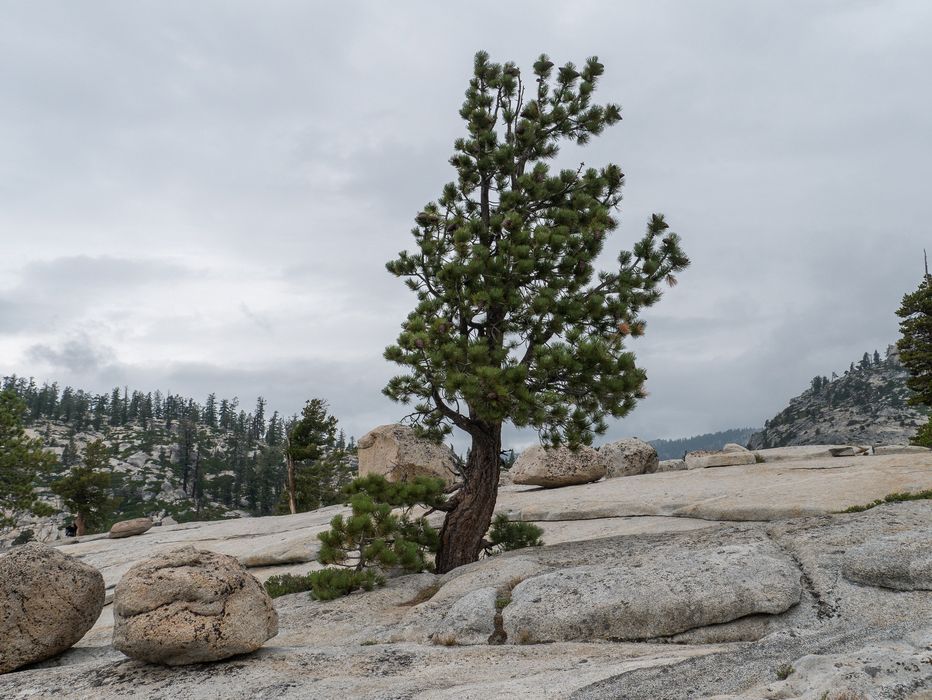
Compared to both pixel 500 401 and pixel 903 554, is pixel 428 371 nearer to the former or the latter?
pixel 500 401

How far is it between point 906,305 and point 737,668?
52.3 m

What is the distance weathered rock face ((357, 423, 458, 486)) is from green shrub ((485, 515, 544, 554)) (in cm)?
1698

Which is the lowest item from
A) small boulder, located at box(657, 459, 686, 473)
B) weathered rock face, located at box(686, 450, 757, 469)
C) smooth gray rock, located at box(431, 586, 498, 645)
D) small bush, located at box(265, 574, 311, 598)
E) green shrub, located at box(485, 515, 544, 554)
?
small bush, located at box(265, 574, 311, 598)

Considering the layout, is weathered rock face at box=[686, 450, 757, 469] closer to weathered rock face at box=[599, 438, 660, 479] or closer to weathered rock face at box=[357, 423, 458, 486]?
weathered rock face at box=[599, 438, 660, 479]


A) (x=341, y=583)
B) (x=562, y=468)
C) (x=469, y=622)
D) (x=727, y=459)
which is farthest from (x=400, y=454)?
(x=469, y=622)

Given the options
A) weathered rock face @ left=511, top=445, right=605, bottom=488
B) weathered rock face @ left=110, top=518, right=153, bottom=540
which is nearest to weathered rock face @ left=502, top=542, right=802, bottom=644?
weathered rock face @ left=511, top=445, right=605, bottom=488

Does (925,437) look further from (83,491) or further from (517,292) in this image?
(83,491)

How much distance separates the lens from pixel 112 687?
8797mm

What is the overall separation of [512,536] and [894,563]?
9.54 m

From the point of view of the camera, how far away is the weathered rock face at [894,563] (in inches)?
388

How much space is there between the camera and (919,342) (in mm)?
47094

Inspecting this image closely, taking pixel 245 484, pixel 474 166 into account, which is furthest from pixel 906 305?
pixel 245 484

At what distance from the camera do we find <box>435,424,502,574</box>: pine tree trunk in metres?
16.8

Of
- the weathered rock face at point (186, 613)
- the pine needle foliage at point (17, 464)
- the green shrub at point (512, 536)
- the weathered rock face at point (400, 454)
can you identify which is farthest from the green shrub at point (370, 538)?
the pine needle foliage at point (17, 464)
